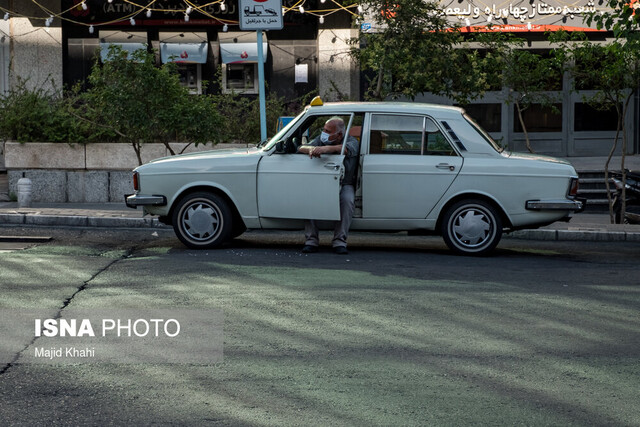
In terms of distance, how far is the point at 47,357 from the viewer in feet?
20.4

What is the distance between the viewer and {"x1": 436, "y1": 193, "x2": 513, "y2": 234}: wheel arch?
11.3m

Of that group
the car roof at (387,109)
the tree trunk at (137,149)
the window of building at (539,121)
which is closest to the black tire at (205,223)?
the car roof at (387,109)

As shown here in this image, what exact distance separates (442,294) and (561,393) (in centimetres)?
300

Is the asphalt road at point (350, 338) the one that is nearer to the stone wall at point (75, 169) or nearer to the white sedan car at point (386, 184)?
the white sedan car at point (386, 184)

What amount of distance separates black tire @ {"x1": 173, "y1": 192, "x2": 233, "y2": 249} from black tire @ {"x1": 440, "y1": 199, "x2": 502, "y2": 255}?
241 centimetres

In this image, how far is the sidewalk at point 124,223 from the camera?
543 inches

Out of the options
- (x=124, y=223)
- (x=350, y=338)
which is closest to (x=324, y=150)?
(x=350, y=338)

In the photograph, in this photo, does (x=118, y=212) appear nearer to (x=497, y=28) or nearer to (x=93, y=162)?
(x=93, y=162)

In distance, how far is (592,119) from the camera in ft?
80.8

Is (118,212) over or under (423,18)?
under

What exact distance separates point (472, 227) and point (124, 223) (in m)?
5.44

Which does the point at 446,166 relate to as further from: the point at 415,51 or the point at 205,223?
the point at 415,51

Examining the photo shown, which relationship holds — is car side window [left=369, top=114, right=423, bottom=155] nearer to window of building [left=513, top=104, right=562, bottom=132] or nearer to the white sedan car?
the white sedan car

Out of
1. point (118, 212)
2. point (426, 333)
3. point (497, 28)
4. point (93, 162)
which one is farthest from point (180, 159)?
point (497, 28)
